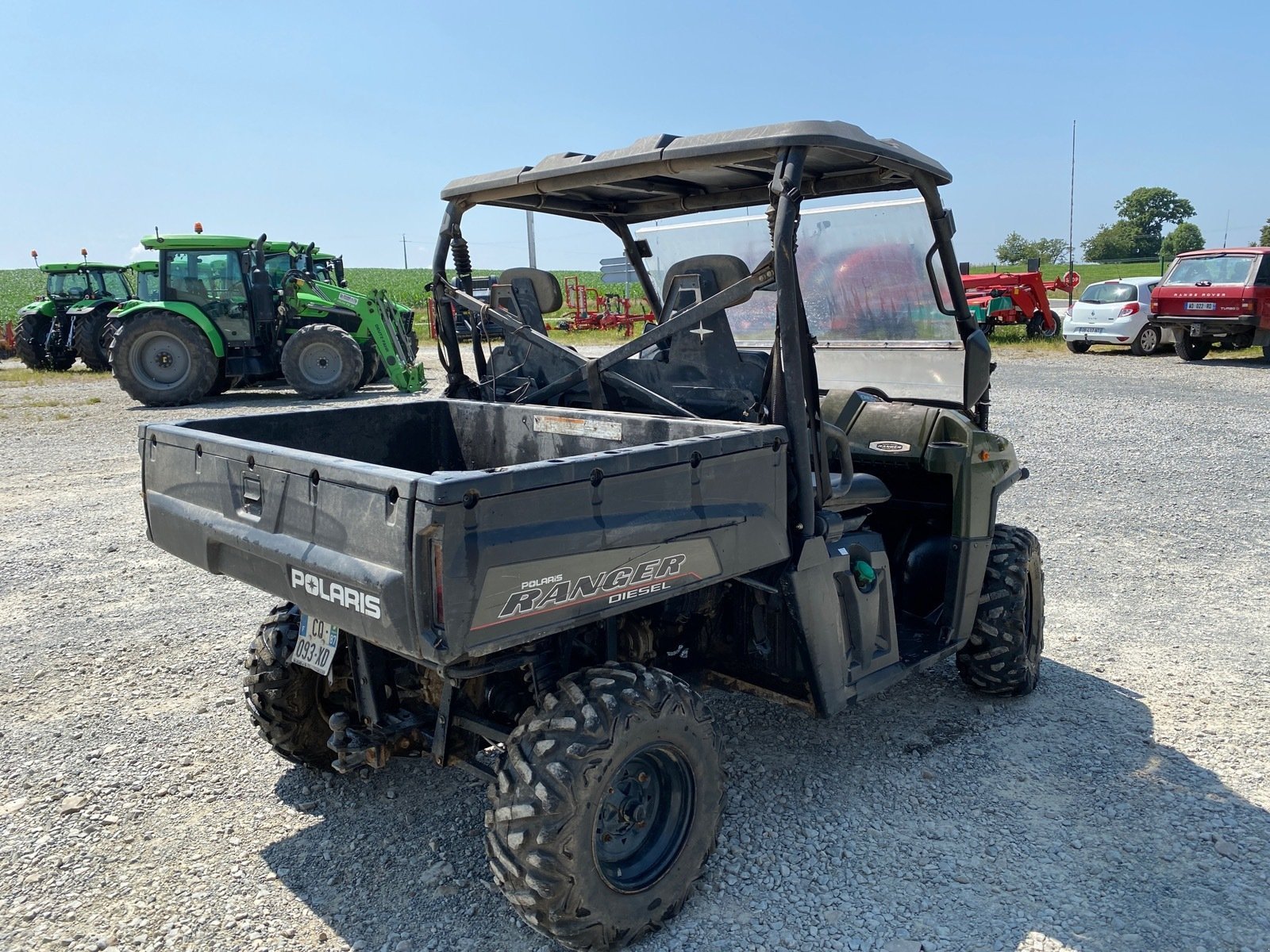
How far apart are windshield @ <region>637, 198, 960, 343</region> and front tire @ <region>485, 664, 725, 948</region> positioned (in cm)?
192

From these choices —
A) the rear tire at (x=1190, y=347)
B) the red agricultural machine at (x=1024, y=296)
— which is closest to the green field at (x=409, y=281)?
the red agricultural machine at (x=1024, y=296)

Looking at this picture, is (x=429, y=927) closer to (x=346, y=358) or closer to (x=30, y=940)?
(x=30, y=940)

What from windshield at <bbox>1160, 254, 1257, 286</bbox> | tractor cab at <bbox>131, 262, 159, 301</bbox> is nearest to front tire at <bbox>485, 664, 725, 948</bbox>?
Result: tractor cab at <bbox>131, 262, 159, 301</bbox>

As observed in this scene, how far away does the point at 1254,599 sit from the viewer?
5465mm

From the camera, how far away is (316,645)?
3.15 metres

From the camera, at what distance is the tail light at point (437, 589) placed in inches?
90.8

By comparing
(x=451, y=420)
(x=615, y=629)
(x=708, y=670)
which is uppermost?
(x=451, y=420)

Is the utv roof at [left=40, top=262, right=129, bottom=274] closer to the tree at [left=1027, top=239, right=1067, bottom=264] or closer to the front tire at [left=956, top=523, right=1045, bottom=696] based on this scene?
the front tire at [left=956, top=523, right=1045, bottom=696]

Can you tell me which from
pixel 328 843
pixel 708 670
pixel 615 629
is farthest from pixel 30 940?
pixel 708 670

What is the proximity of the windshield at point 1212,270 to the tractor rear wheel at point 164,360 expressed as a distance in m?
15.7

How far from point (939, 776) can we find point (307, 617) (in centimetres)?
227

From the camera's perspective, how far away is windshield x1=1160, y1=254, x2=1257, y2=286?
54.4 ft

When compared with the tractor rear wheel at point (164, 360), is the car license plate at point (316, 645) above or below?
below

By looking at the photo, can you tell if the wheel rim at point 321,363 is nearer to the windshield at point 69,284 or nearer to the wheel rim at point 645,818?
the windshield at point 69,284
